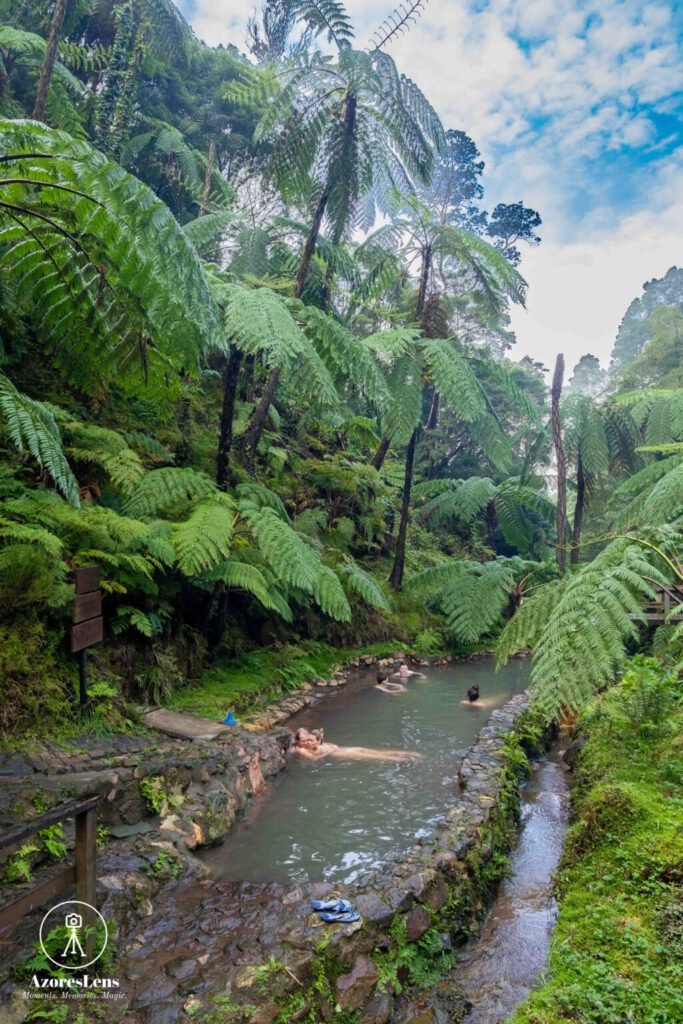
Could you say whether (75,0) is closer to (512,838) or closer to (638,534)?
(638,534)

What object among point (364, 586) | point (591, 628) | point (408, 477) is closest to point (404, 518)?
point (408, 477)

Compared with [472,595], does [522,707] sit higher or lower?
lower

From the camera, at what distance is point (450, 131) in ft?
62.5

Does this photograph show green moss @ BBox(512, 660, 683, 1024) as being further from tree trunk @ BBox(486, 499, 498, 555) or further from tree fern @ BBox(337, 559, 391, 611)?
tree trunk @ BBox(486, 499, 498, 555)

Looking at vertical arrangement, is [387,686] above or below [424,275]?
below

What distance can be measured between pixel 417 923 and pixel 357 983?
477mm

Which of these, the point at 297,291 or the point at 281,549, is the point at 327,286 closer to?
the point at 297,291

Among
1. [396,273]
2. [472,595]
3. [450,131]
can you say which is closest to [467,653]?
[472,595]

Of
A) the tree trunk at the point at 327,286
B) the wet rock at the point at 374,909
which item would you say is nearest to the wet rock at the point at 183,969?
the wet rock at the point at 374,909

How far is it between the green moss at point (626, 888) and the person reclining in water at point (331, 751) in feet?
4.69

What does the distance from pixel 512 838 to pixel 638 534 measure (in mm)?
2215

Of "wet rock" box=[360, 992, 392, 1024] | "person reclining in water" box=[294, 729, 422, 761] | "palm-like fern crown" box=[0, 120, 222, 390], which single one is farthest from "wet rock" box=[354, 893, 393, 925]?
"palm-like fern crown" box=[0, 120, 222, 390]

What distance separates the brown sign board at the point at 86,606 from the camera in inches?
135

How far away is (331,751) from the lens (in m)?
4.76
